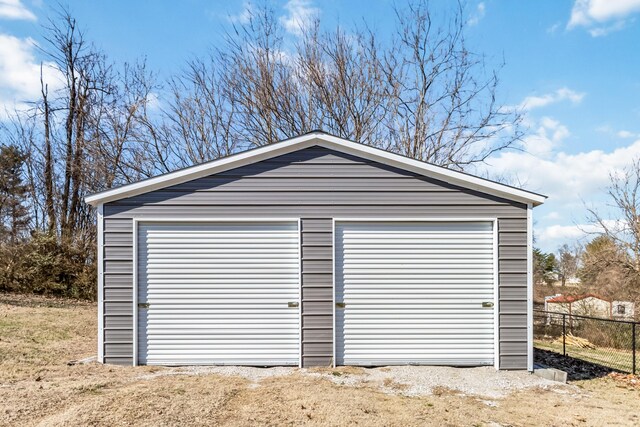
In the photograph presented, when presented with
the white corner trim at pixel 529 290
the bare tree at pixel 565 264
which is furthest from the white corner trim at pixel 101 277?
the bare tree at pixel 565 264

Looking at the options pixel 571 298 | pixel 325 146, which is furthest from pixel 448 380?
pixel 571 298

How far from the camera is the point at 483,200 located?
641 cm

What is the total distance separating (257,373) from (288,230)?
2.00 meters

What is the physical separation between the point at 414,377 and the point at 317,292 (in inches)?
67.5

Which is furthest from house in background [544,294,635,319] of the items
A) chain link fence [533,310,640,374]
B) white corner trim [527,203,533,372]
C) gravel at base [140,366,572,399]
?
gravel at base [140,366,572,399]

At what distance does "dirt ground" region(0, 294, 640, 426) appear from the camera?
4.03 meters

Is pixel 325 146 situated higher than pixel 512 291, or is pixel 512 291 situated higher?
pixel 325 146

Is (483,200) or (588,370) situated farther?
(588,370)

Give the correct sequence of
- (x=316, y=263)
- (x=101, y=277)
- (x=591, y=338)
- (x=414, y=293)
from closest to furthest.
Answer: (x=101, y=277), (x=316, y=263), (x=414, y=293), (x=591, y=338)

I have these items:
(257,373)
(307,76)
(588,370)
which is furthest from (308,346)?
(307,76)

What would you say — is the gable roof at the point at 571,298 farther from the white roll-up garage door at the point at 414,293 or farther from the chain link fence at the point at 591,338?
the white roll-up garage door at the point at 414,293

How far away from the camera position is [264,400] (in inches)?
183

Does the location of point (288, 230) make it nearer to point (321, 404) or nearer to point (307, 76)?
point (321, 404)

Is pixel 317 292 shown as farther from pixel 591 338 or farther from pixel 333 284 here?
pixel 591 338
